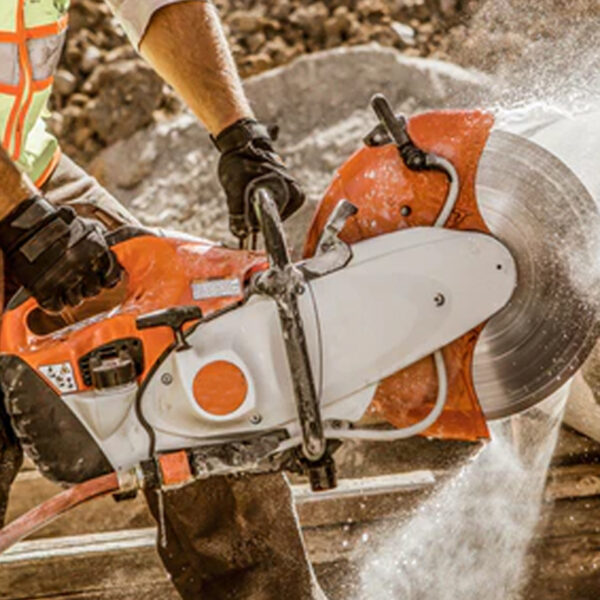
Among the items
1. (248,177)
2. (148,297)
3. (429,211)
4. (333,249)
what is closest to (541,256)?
(429,211)

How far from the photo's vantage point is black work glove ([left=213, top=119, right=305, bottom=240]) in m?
1.68

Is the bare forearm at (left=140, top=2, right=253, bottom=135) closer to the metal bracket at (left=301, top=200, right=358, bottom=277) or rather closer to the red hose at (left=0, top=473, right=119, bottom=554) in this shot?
the metal bracket at (left=301, top=200, right=358, bottom=277)

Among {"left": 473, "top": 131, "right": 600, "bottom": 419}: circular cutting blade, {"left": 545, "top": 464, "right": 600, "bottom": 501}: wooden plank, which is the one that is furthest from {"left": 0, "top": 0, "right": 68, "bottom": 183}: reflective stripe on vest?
{"left": 545, "top": 464, "right": 600, "bottom": 501}: wooden plank

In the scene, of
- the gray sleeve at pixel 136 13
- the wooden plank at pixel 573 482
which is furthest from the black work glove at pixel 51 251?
the wooden plank at pixel 573 482

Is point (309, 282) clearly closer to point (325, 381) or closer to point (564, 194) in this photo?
point (325, 381)

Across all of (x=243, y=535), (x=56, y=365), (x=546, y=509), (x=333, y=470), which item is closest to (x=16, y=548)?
(x=243, y=535)

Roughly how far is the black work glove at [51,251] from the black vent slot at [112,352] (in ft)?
0.32

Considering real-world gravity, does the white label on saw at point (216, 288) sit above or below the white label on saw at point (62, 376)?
above

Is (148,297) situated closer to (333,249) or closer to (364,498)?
(333,249)

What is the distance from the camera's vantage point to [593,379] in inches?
81.7

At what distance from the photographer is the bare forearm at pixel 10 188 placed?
4.82 feet

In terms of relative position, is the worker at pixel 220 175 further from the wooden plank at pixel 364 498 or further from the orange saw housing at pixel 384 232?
the wooden plank at pixel 364 498

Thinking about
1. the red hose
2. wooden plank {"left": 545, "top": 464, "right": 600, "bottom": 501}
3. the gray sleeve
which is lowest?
wooden plank {"left": 545, "top": 464, "right": 600, "bottom": 501}

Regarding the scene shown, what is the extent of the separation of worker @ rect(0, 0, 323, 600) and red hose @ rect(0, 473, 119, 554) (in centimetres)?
18
